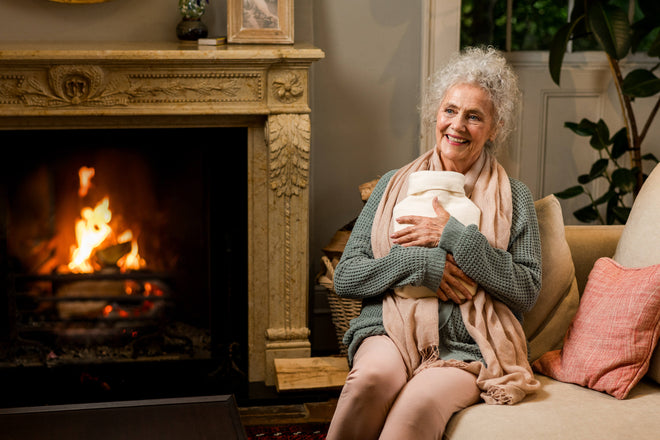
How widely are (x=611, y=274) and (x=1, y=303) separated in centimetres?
218

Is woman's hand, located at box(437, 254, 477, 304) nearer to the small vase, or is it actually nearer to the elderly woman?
the elderly woman

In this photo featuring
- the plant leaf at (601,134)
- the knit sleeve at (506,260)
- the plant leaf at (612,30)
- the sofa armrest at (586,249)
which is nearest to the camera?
the knit sleeve at (506,260)

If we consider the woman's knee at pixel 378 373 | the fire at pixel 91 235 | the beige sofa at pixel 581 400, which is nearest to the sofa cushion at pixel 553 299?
the beige sofa at pixel 581 400

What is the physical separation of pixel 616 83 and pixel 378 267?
1.70 metres

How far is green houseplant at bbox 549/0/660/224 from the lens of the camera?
2740 mm

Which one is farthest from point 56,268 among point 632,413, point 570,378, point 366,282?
point 632,413

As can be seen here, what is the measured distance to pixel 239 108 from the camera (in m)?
2.52

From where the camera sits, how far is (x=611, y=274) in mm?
1898

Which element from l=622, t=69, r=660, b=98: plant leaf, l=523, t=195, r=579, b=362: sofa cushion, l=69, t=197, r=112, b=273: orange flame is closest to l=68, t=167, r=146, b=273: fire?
l=69, t=197, r=112, b=273: orange flame

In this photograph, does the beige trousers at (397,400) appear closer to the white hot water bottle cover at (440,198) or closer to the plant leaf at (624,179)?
the white hot water bottle cover at (440,198)

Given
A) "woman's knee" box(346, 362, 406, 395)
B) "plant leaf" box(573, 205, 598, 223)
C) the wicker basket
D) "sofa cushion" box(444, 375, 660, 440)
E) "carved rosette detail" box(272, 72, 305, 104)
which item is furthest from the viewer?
"plant leaf" box(573, 205, 598, 223)

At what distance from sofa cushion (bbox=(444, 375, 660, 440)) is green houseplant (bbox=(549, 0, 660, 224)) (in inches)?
54.2

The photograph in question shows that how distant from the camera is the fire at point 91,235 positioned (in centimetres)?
275

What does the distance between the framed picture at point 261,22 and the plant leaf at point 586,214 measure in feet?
4.96
